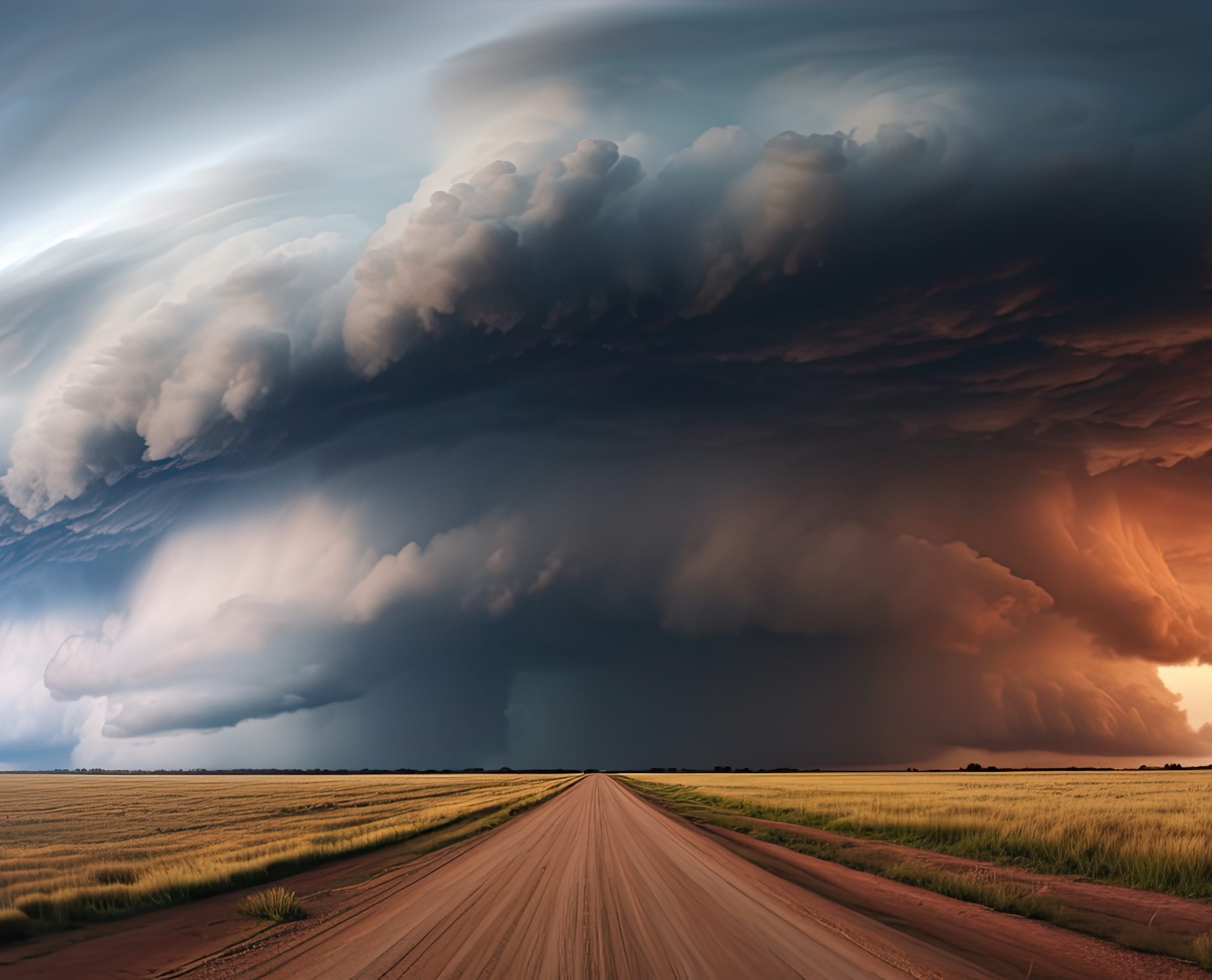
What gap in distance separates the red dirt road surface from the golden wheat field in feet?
18.6

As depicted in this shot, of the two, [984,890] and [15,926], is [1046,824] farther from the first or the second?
[15,926]

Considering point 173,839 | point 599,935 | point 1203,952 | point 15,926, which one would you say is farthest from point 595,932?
point 173,839

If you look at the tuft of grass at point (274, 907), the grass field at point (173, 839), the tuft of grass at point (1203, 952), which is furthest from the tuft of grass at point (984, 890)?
the grass field at point (173, 839)

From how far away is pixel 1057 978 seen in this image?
8297 mm

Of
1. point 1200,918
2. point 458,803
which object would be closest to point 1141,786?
point 458,803

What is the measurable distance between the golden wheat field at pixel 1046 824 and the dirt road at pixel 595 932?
8295 millimetres

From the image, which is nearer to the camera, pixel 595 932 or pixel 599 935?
pixel 599 935

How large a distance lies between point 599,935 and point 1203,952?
308 inches

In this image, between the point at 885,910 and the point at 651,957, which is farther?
the point at 885,910

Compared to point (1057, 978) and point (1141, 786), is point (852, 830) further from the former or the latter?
point (1141, 786)

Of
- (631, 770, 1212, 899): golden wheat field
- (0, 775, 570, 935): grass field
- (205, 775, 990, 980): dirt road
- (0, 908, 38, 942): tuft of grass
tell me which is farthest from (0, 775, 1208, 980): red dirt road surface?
(631, 770, 1212, 899): golden wheat field

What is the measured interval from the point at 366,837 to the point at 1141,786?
58294 millimetres

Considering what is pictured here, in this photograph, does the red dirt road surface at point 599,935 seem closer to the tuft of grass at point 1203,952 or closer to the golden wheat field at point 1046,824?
the tuft of grass at point 1203,952

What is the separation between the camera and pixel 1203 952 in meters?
9.21
